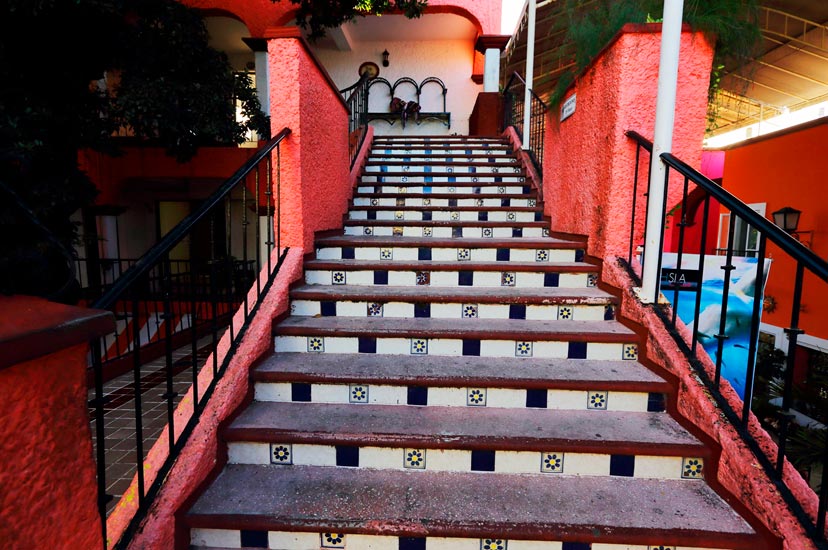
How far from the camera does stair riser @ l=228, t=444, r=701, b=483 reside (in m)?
1.72

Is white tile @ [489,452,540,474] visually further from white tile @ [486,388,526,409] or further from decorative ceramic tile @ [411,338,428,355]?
decorative ceramic tile @ [411,338,428,355]

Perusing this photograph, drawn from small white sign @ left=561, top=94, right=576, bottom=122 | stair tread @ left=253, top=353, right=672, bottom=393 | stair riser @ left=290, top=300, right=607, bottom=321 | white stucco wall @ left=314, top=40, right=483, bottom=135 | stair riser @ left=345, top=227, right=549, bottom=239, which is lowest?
stair tread @ left=253, top=353, right=672, bottom=393

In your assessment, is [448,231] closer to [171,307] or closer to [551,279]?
[551,279]

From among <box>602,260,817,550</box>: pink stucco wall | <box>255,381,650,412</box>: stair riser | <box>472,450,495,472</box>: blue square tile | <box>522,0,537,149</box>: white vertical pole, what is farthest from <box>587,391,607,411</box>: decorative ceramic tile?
A: <box>522,0,537,149</box>: white vertical pole

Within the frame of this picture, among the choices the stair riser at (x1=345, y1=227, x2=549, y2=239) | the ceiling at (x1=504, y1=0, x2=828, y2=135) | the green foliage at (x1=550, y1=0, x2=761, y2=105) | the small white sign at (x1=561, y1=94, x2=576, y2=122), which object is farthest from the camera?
the ceiling at (x1=504, y1=0, x2=828, y2=135)

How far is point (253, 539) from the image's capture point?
1.52 metres

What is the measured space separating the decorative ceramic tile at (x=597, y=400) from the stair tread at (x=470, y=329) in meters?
0.34

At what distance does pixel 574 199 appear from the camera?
126 inches

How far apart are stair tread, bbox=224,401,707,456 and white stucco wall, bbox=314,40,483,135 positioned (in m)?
8.45

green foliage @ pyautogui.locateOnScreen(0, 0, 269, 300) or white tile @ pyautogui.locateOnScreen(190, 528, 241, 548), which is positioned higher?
green foliage @ pyautogui.locateOnScreen(0, 0, 269, 300)

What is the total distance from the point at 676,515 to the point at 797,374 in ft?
18.7

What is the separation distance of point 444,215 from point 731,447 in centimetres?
295

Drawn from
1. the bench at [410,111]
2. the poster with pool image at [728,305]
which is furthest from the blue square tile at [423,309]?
the bench at [410,111]

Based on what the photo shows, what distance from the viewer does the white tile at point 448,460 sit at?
5.74 feet
